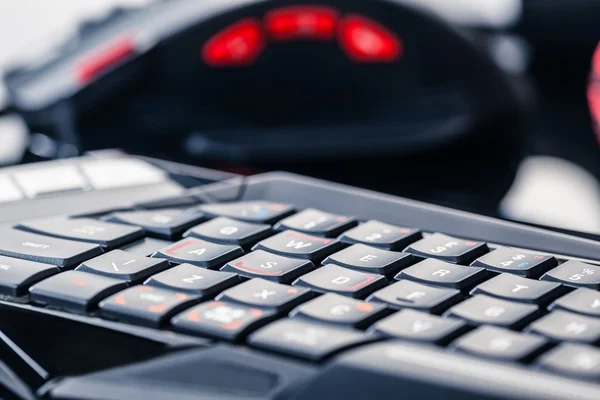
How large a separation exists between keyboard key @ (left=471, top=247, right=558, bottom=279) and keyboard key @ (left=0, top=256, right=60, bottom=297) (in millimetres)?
123

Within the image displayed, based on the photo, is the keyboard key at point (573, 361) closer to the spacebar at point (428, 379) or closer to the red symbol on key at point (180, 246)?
the spacebar at point (428, 379)

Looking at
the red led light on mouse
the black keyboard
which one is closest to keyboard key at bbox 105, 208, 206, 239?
the black keyboard

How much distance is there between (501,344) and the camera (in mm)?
184

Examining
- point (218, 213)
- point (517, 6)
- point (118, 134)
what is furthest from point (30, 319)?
point (517, 6)

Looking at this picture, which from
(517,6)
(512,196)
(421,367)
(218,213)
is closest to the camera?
(421,367)

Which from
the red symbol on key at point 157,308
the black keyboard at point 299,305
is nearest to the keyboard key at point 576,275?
the black keyboard at point 299,305

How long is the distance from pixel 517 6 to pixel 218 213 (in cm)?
42

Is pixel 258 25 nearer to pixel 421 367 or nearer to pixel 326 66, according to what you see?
pixel 326 66

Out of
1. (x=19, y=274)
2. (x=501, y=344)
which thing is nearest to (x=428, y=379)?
(x=501, y=344)

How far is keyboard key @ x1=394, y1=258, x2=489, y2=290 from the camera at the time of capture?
22cm

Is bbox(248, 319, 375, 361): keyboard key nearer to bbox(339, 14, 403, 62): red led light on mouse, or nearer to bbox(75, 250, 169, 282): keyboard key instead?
bbox(75, 250, 169, 282): keyboard key

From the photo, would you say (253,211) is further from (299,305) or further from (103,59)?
(103,59)

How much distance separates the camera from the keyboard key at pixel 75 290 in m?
0.22

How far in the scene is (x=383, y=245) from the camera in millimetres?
256
